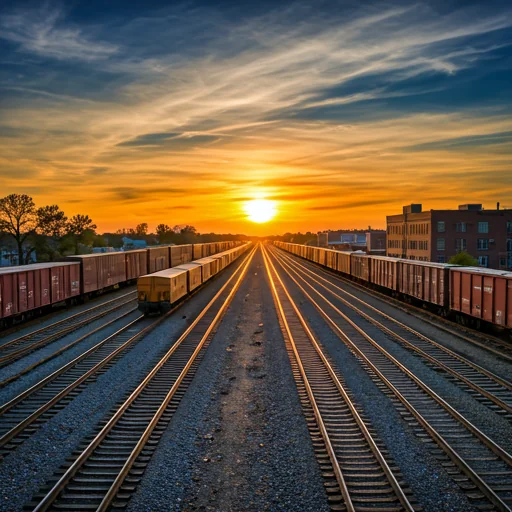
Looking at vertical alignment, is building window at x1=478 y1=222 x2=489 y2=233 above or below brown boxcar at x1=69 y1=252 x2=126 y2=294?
above

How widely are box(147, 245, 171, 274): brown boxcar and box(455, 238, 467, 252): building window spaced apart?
173 feet

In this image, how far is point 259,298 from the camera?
34.2m

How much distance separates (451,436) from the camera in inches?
406

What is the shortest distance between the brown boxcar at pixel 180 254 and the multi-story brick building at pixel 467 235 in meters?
42.7

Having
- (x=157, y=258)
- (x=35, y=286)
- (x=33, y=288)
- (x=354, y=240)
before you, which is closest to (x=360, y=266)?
(x=157, y=258)

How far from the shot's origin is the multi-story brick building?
82.3 metres

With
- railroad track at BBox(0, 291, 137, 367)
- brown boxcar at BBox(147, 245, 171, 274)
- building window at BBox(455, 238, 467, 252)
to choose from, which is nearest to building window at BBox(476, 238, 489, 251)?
building window at BBox(455, 238, 467, 252)

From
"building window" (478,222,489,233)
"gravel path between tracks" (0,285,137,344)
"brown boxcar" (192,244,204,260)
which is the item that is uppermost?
"building window" (478,222,489,233)

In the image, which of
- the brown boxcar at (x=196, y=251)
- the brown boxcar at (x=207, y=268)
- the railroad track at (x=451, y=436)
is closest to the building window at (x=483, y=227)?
the brown boxcar at (x=196, y=251)

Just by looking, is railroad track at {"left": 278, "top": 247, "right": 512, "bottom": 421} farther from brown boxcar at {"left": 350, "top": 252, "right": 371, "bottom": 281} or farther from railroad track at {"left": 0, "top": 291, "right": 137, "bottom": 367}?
brown boxcar at {"left": 350, "top": 252, "right": 371, "bottom": 281}

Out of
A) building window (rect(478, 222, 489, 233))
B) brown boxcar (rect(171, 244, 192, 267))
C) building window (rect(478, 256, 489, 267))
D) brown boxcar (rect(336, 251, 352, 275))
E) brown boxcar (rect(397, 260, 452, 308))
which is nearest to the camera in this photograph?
brown boxcar (rect(397, 260, 452, 308))

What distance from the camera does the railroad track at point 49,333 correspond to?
17825 mm

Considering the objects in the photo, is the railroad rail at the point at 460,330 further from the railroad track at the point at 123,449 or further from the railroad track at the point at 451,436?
the railroad track at the point at 123,449

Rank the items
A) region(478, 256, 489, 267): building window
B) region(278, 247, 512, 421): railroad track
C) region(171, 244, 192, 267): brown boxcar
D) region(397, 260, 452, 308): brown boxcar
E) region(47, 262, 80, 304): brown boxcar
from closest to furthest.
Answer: region(278, 247, 512, 421): railroad track, region(397, 260, 452, 308): brown boxcar, region(47, 262, 80, 304): brown boxcar, region(171, 244, 192, 267): brown boxcar, region(478, 256, 489, 267): building window
